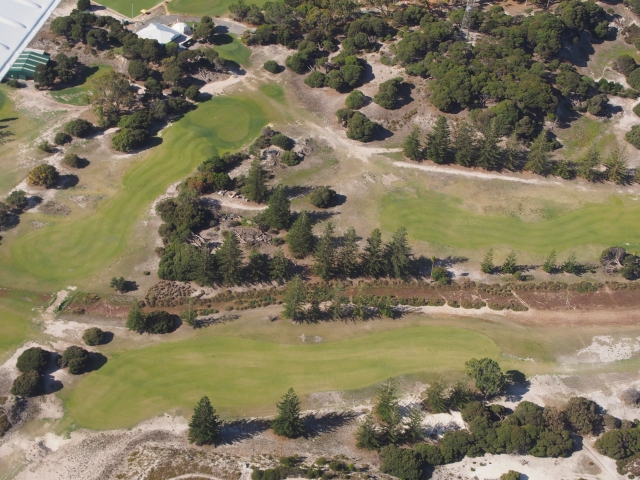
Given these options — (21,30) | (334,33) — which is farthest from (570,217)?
(21,30)

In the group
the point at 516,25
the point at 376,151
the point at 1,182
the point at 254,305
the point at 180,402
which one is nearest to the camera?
the point at 180,402

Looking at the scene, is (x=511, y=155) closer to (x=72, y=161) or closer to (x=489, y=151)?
(x=489, y=151)

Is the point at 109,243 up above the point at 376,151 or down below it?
below

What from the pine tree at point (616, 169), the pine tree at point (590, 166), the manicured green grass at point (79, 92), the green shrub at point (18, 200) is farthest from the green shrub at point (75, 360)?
the pine tree at point (616, 169)

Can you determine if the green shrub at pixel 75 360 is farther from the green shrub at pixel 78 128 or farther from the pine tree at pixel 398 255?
the green shrub at pixel 78 128

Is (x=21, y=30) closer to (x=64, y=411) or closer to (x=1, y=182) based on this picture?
(x=1, y=182)
